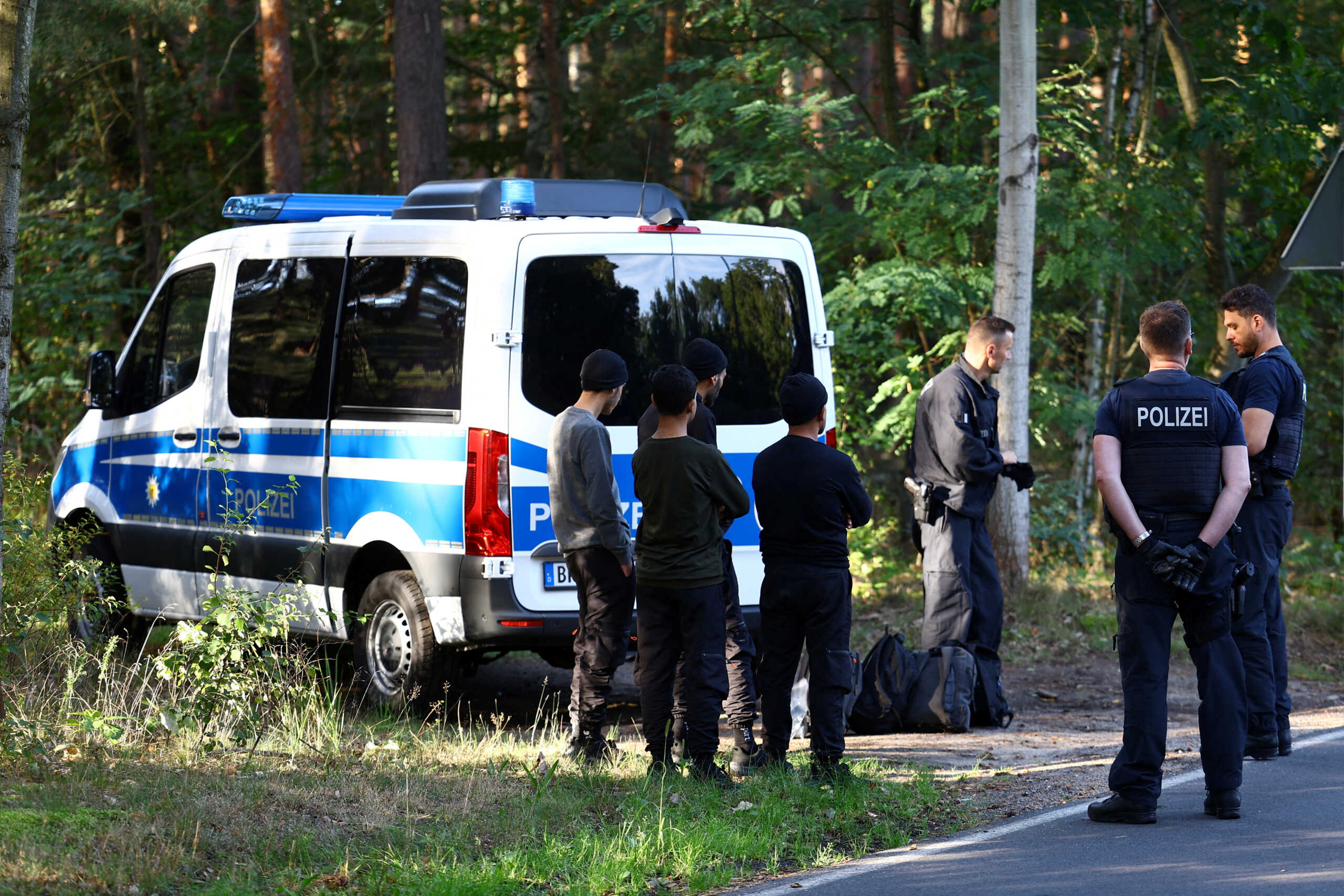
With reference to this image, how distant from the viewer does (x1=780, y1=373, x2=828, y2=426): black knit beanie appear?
19.0 ft

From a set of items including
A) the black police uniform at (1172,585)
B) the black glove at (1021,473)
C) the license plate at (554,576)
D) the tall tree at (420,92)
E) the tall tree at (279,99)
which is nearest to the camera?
the black police uniform at (1172,585)

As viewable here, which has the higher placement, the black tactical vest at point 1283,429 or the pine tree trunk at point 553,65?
the pine tree trunk at point 553,65

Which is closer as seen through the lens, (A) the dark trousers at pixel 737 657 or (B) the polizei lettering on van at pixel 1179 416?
(B) the polizei lettering on van at pixel 1179 416

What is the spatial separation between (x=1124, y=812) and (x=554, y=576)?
2.73 meters

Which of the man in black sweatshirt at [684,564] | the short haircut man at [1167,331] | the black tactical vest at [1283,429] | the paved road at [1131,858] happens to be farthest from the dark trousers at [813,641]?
the black tactical vest at [1283,429]

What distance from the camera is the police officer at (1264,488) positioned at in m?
6.52

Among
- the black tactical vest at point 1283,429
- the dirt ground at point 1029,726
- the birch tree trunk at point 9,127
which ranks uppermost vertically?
the birch tree trunk at point 9,127

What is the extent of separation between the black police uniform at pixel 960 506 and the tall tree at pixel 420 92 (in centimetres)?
811

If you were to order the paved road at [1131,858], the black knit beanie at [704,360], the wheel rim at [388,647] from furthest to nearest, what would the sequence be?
the wheel rim at [388,647]
the black knit beanie at [704,360]
the paved road at [1131,858]

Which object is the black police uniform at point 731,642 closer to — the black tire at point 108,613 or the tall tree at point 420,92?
the black tire at point 108,613

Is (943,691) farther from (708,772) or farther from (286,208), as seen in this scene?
(286,208)

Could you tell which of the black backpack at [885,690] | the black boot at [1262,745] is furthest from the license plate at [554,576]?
the black boot at [1262,745]

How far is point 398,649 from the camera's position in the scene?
23.2 feet

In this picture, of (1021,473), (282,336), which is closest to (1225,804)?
(1021,473)
